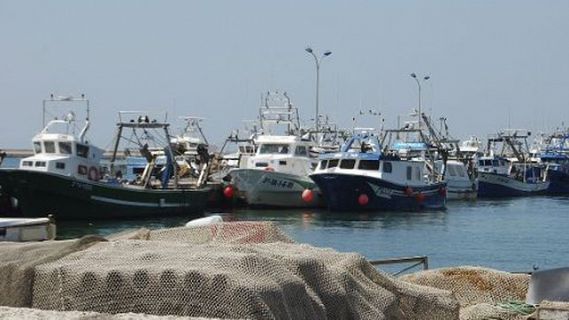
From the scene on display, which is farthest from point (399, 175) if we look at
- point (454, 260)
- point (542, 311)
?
point (542, 311)

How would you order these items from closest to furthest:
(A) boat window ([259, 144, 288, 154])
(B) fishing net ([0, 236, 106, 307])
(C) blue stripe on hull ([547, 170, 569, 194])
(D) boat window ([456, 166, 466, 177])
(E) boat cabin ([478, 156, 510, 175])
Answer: (B) fishing net ([0, 236, 106, 307]), (A) boat window ([259, 144, 288, 154]), (D) boat window ([456, 166, 466, 177]), (E) boat cabin ([478, 156, 510, 175]), (C) blue stripe on hull ([547, 170, 569, 194])

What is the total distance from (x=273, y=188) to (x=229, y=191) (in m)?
2.07

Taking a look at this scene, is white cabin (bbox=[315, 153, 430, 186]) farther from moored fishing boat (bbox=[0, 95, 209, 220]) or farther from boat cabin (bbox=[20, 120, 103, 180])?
boat cabin (bbox=[20, 120, 103, 180])

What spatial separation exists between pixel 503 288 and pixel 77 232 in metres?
23.6

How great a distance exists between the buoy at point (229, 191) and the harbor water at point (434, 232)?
116cm

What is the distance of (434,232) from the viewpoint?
34.3 meters

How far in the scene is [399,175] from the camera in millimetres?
44062

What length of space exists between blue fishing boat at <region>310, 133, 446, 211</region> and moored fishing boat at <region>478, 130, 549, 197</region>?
21700mm

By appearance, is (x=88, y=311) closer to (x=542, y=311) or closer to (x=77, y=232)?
(x=542, y=311)

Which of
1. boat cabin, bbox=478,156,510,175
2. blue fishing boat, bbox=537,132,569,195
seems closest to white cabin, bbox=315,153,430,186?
boat cabin, bbox=478,156,510,175

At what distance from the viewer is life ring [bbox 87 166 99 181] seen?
3778 cm

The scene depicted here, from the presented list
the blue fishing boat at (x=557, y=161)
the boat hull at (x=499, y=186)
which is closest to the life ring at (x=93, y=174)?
the boat hull at (x=499, y=186)

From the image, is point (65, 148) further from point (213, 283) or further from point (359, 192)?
point (213, 283)

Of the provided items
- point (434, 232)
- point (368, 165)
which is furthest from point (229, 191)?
point (434, 232)
